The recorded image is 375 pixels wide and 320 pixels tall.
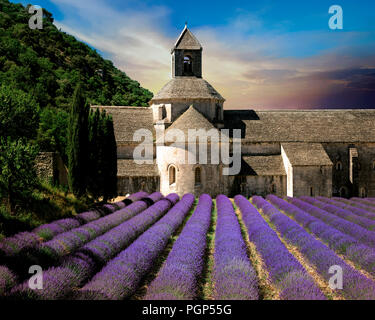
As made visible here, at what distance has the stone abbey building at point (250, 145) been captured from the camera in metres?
25.6

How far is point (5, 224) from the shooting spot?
37.6 ft

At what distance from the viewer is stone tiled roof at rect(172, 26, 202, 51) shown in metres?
31.2

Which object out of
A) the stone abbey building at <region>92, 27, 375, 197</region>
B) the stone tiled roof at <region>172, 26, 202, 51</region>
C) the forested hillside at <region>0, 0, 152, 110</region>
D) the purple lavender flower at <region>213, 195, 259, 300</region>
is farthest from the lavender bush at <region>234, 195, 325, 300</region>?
the forested hillside at <region>0, 0, 152, 110</region>

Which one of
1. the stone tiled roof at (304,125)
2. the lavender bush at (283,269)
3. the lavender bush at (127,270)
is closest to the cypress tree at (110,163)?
the stone tiled roof at (304,125)

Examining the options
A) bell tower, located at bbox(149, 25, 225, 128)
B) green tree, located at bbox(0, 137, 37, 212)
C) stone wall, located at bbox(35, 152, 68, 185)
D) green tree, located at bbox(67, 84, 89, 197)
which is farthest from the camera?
bell tower, located at bbox(149, 25, 225, 128)

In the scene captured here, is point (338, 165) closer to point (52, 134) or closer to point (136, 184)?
point (136, 184)

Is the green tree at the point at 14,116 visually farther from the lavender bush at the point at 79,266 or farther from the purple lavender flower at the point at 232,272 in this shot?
the purple lavender flower at the point at 232,272

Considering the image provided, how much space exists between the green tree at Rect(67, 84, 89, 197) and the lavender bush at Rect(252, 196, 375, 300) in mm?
9857

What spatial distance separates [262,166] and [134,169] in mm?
10028

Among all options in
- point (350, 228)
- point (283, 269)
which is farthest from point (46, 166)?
point (350, 228)

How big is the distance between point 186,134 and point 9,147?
13.7 meters

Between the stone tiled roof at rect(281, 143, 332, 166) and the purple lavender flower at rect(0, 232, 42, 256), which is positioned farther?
the stone tiled roof at rect(281, 143, 332, 166)

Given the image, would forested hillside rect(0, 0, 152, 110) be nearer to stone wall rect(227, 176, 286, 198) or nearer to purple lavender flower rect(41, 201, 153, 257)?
stone wall rect(227, 176, 286, 198)
